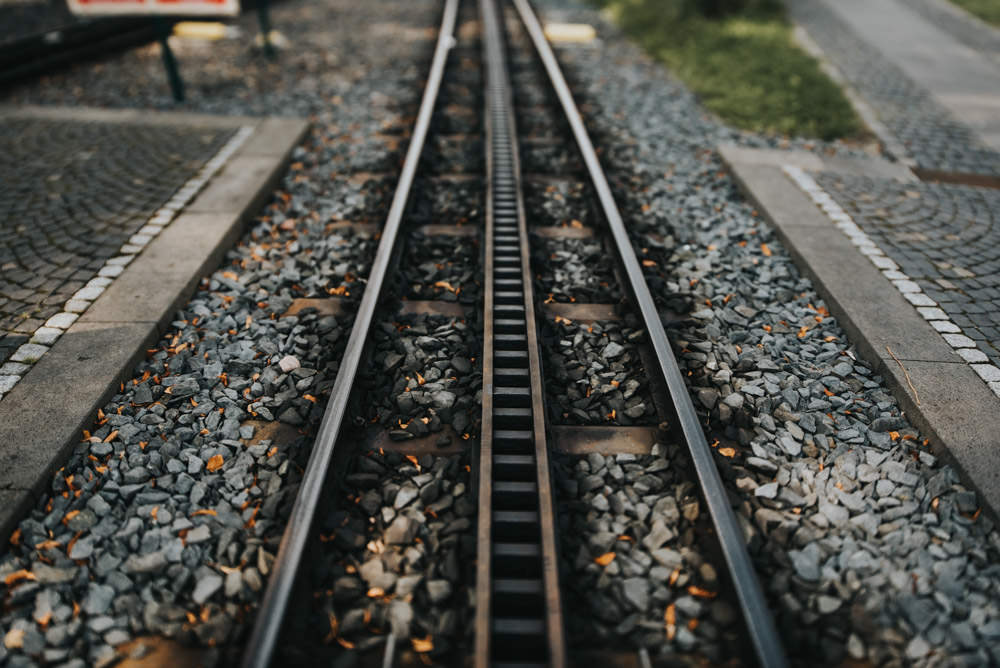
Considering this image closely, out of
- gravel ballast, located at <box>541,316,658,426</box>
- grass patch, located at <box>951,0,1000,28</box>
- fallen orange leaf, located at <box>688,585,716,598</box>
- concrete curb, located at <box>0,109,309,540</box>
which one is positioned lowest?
fallen orange leaf, located at <box>688,585,716,598</box>

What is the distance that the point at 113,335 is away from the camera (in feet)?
13.1

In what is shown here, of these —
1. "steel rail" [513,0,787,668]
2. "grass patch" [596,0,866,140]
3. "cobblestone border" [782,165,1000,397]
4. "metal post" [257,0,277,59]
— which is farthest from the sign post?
"cobblestone border" [782,165,1000,397]

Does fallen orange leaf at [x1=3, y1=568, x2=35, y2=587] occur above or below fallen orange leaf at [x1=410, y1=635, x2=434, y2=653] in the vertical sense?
above

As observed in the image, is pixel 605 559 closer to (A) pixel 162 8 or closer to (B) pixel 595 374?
(B) pixel 595 374

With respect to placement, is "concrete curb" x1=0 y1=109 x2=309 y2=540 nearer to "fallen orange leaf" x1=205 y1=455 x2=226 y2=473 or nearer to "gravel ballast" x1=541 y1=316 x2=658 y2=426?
"fallen orange leaf" x1=205 y1=455 x2=226 y2=473

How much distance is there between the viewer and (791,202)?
588 centimetres

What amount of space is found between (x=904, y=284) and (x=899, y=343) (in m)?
0.89

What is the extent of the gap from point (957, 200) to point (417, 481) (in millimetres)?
6088

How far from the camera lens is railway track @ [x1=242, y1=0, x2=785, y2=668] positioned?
247 centimetres

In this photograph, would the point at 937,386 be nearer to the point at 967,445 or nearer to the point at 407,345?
the point at 967,445

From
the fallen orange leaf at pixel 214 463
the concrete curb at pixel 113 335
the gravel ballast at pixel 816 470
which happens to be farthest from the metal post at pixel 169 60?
the fallen orange leaf at pixel 214 463

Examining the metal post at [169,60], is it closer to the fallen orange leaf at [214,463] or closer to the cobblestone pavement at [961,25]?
the fallen orange leaf at [214,463]

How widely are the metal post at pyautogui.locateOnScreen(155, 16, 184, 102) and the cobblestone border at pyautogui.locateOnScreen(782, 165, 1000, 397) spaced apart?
24.3ft

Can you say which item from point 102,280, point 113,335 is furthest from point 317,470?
point 102,280
